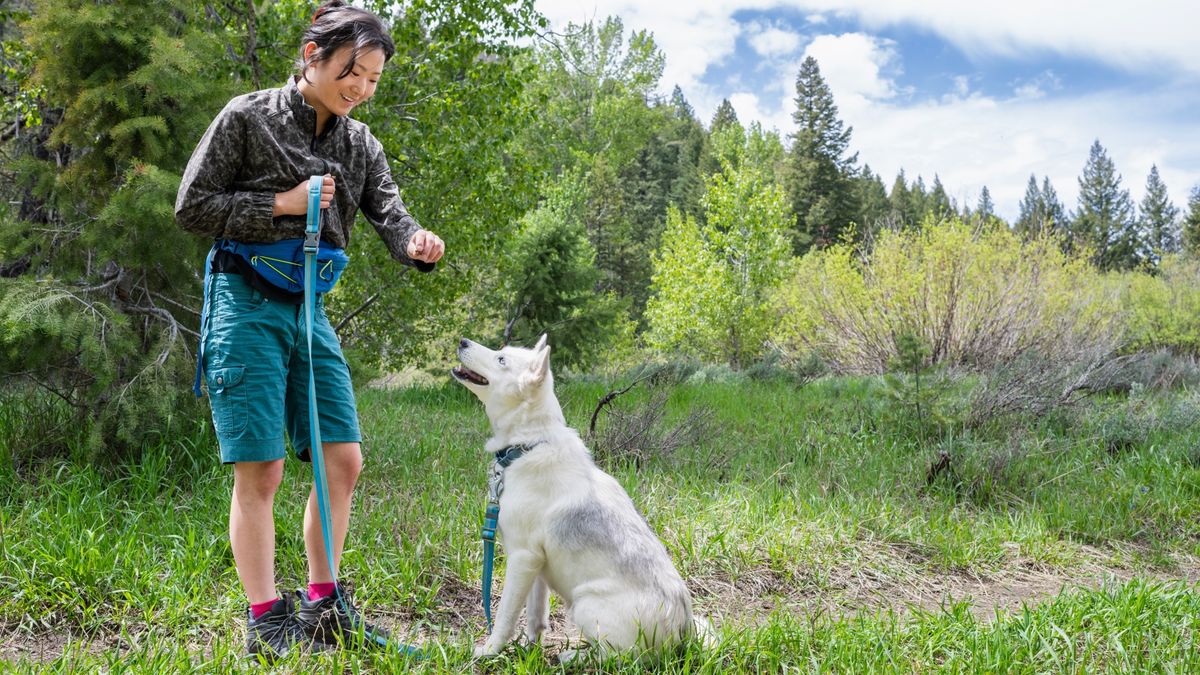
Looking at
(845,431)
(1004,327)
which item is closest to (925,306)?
(1004,327)

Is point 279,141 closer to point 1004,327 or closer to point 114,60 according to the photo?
point 114,60

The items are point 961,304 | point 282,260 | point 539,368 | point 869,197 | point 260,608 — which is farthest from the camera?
point 869,197

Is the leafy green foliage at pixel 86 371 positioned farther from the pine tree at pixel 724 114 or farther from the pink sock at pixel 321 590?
the pine tree at pixel 724 114

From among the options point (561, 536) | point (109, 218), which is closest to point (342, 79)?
point (561, 536)

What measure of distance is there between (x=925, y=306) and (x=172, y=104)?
10.9m

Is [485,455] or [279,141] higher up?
[279,141]

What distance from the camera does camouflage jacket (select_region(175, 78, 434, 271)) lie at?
2.83 meters

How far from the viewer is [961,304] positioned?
493 inches

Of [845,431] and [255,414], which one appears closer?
[255,414]

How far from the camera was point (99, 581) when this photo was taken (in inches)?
140

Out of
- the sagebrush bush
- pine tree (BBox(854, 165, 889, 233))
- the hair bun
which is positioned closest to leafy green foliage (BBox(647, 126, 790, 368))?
the sagebrush bush

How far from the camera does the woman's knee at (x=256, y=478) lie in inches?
115

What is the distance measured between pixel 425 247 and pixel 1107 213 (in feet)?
247

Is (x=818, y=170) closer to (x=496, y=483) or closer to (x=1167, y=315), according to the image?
(x=1167, y=315)
